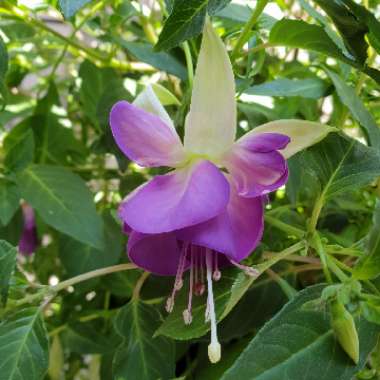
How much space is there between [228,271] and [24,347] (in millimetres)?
183

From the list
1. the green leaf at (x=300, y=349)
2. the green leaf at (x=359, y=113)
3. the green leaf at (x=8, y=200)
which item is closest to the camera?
the green leaf at (x=300, y=349)

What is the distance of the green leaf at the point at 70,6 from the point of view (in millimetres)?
392

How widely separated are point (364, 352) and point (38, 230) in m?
0.55

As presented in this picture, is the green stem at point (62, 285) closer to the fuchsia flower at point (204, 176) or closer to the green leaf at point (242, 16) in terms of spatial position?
the fuchsia flower at point (204, 176)

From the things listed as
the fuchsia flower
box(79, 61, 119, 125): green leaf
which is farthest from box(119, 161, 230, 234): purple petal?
box(79, 61, 119, 125): green leaf

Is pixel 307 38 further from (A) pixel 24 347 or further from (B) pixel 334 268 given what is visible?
(A) pixel 24 347

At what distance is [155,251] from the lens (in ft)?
1.39

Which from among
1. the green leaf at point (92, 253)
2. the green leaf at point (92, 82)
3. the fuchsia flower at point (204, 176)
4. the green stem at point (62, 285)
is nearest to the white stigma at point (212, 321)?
the fuchsia flower at point (204, 176)

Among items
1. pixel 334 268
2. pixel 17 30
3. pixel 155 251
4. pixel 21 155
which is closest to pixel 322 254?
pixel 334 268

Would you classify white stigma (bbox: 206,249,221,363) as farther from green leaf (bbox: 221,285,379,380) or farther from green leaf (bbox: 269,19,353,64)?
green leaf (bbox: 269,19,353,64)

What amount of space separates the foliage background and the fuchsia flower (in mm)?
26

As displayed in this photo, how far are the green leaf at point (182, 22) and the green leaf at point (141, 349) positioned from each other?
0.83ft

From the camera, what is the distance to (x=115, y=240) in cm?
65

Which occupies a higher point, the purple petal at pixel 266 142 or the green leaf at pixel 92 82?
the purple petal at pixel 266 142
